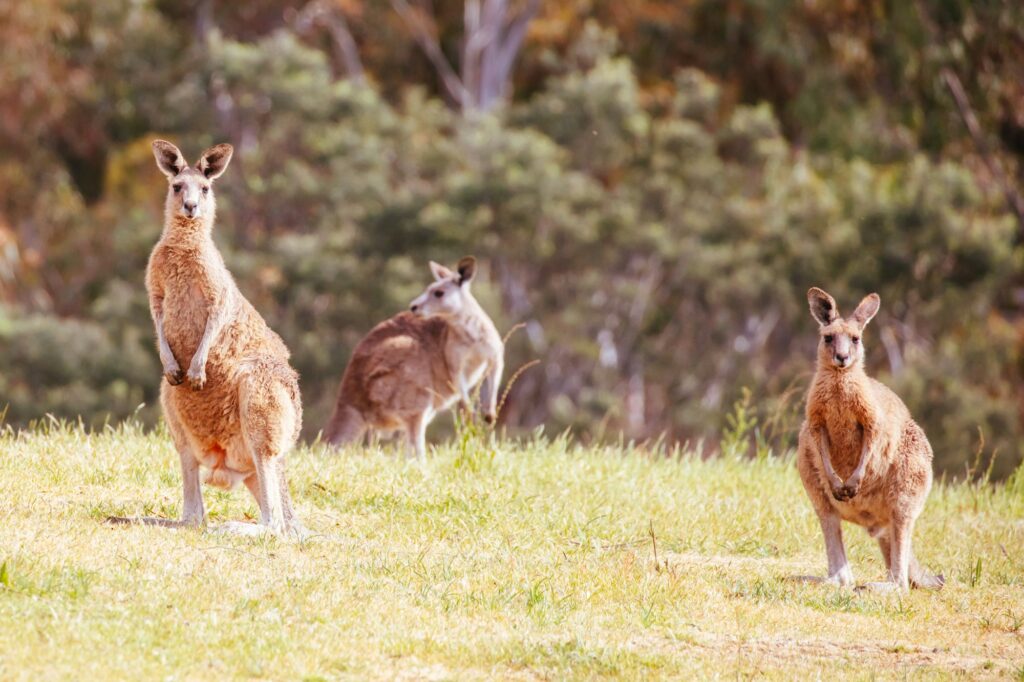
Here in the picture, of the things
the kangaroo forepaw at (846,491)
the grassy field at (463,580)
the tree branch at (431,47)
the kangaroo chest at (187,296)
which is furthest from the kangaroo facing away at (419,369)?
the tree branch at (431,47)

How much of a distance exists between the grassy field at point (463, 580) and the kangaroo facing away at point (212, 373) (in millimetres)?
313

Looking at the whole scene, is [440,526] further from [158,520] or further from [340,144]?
[340,144]

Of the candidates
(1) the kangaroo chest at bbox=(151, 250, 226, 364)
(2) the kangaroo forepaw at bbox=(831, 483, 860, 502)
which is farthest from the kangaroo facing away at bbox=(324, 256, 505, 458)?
(2) the kangaroo forepaw at bbox=(831, 483, 860, 502)

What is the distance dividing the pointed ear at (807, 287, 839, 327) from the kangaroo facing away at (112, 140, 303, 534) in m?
2.37

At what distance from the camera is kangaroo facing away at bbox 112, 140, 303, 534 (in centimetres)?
638

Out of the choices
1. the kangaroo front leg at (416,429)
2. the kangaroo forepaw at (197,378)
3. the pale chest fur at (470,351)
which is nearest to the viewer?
the kangaroo forepaw at (197,378)

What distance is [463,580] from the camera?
6.11 metres

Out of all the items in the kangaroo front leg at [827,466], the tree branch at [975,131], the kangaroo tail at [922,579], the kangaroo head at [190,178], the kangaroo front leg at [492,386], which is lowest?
the kangaroo tail at [922,579]

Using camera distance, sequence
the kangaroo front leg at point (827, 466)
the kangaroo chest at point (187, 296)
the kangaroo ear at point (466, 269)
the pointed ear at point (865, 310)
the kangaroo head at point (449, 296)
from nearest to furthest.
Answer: the kangaroo chest at point (187, 296), the kangaroo front leg at point (827, 466), the pointed ear at point (865, 310), the kangaroo head at point (449, 296), the kangaroo ear at point (466, 269)

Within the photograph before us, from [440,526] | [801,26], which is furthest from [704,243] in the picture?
[440,526]

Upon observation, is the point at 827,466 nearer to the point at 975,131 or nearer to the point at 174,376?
the point at 174,376

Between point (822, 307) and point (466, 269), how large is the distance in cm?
472

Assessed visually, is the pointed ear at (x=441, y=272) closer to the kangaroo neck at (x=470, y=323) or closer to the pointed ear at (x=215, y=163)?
the kangaroo neck at (x=470, y=323)

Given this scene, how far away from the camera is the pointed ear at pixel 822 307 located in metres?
7.11
